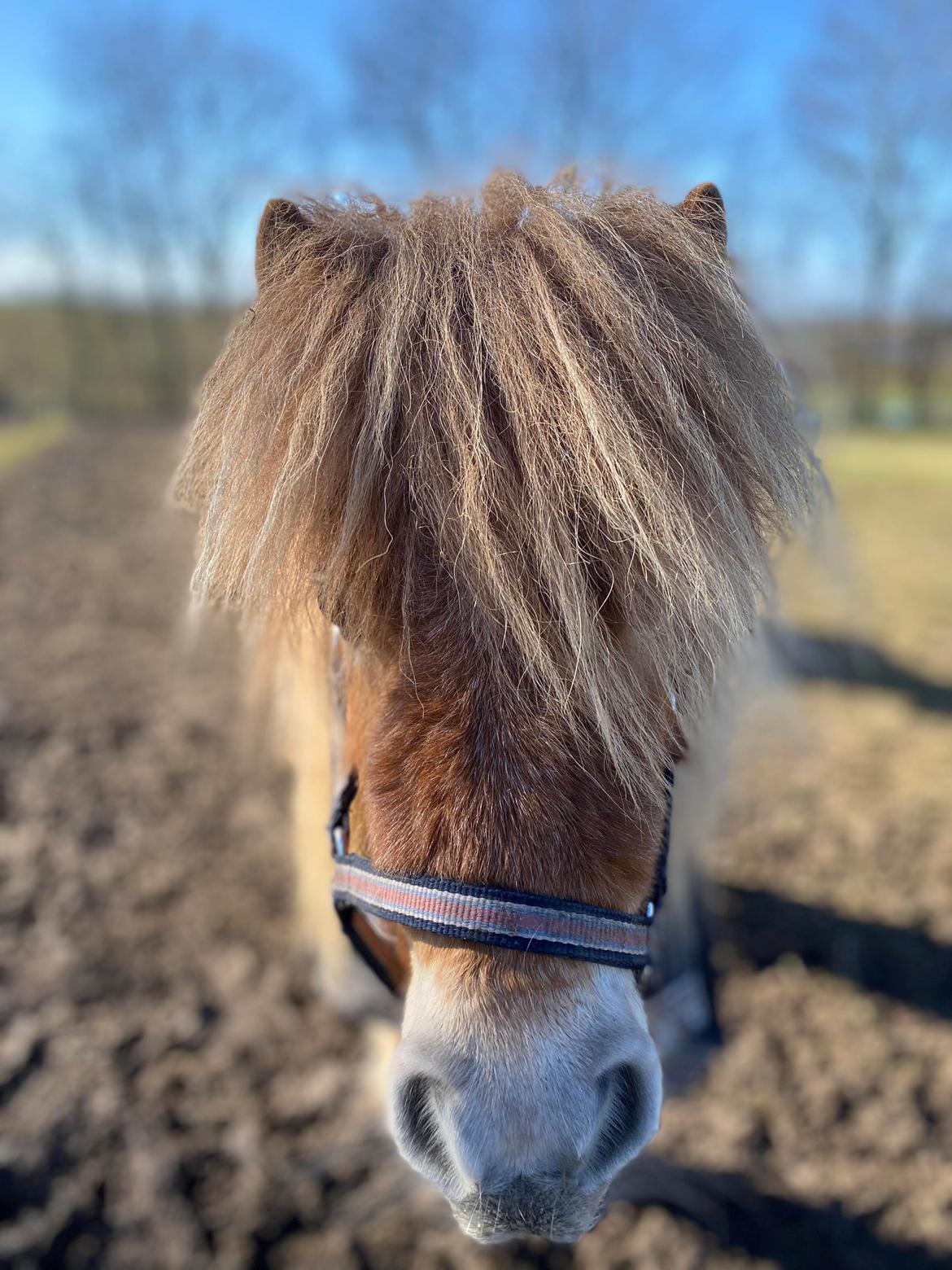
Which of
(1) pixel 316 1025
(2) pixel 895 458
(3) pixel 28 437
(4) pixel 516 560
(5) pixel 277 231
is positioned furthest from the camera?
(3) pixel 28 437

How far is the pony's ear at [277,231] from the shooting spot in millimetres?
1181

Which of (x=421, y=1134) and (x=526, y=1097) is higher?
(x=526, y=1097)

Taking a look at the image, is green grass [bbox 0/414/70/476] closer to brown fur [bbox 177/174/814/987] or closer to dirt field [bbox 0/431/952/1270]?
dirt field [bbox 0/431/952/1270]

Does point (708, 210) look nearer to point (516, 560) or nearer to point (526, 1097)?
point (516, 560)

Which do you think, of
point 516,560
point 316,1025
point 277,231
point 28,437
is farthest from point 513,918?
point 28,437

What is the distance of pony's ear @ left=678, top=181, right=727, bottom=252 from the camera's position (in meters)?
1.22

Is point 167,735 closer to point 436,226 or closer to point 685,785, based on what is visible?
point 685,785

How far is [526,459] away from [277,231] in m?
0.59

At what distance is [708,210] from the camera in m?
1.25

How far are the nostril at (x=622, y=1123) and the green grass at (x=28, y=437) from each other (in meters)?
14.1

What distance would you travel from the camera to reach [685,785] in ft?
6.64

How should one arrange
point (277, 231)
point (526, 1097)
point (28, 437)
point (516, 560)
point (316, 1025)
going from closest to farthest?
1. point (526, 1097)
2. point (516, 560)
3. point (277, 231)
4. point (316, 1025)
5. point (28, 437)

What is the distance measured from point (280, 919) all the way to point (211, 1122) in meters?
0.81

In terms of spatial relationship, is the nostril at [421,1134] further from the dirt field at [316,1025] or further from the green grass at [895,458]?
the green grass at [895,458]
